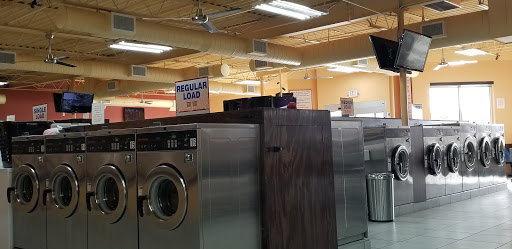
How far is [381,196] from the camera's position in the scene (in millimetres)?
6965

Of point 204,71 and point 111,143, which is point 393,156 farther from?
point 204,71

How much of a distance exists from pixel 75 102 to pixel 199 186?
17.9ft

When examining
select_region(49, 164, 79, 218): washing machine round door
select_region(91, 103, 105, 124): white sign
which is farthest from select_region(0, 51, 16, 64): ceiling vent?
select_region(49, 164, 79, 218): washing machine round door

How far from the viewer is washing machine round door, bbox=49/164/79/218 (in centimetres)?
489

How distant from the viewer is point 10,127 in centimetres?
673

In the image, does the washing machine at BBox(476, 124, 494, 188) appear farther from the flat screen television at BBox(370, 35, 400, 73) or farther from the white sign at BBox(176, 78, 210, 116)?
the white sign at BBox(176, 78, 210, 116)

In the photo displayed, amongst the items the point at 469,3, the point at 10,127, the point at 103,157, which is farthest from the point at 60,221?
the point at 469,3

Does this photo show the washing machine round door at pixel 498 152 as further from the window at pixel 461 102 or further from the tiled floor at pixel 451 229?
the window at pixel 461 102

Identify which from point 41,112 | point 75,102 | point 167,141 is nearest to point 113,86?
point 41,112

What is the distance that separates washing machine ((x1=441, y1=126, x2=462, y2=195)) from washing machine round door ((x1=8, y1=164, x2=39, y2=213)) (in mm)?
6934

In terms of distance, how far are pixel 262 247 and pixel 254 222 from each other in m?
0.22

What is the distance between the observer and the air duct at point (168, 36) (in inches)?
360

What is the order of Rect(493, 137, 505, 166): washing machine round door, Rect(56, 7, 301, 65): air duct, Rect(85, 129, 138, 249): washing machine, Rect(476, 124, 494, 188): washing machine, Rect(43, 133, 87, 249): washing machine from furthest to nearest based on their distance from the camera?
Rect(493, 137, 505, 166): washing machine round door → Rect(476, 124, 494, 188): washing machine → Rect(56, 7, 301, 65): air duct → Rect(43, 133, 87, 249): washing machine → Rect(85, 129, 138, 249): washing machine

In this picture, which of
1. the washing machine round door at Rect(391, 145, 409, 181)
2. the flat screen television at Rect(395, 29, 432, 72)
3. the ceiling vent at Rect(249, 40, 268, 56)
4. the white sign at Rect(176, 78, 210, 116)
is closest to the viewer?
the white sign at Rect(176, 78, 210, 116)
